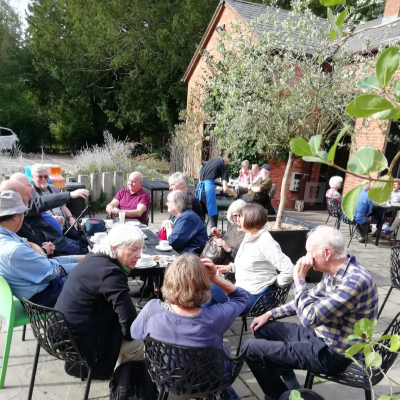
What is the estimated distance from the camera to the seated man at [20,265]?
2.34 meters

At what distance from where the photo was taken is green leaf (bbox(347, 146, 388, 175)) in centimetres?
65

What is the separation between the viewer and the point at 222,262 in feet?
11.6

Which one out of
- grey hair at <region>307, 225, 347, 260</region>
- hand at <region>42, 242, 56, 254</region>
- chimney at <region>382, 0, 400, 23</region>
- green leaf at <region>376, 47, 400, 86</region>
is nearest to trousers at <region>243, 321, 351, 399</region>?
grey hair at <region>307, 225, 347, 260</region>

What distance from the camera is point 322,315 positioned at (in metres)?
1.97

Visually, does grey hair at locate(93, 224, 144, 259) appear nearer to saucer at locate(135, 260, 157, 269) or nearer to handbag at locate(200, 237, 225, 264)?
saucer at locate(135, 260, 157, 269)

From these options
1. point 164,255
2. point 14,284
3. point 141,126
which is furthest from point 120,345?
point 141,126

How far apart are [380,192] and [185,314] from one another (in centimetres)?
137

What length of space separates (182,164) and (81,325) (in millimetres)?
10427

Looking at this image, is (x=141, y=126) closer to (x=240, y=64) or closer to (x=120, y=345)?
(x=240, y=64)

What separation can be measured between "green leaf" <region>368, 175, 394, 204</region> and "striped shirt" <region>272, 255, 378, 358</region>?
1394 mm

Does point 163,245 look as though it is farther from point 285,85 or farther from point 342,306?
point 285,85

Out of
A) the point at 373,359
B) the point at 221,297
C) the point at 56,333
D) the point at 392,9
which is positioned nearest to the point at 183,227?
the point at 221,297

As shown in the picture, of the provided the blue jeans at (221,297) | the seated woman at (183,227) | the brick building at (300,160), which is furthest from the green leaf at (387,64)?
the brick building at (300,160)

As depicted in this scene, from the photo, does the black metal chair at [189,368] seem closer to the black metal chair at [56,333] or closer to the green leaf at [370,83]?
the black metal chair at [56,333]
